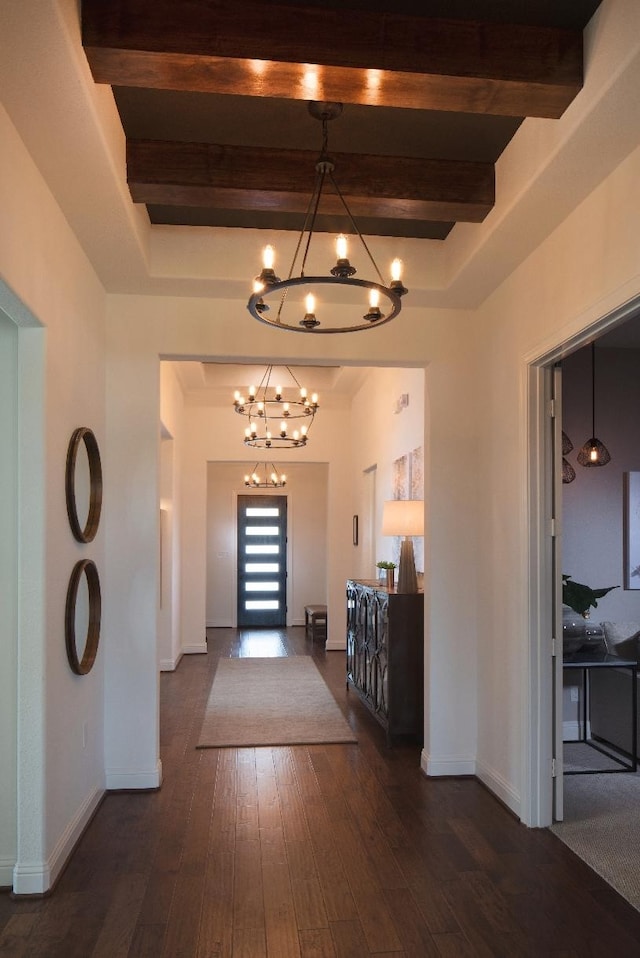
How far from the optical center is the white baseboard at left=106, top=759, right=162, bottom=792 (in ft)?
14.5

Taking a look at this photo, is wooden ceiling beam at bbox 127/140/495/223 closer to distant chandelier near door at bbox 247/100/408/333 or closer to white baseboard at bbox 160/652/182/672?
distant chandelier near door at bbox 247/100/408/333

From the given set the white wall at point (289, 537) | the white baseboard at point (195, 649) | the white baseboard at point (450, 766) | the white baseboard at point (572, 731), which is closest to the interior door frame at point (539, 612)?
the white baseboard at point (450, 766)

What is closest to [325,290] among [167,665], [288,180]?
[288,180]

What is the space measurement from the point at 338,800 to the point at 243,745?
1255 mm

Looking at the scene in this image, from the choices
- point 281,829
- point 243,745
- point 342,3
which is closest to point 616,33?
point 342,3

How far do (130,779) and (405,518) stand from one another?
2491 millimetres

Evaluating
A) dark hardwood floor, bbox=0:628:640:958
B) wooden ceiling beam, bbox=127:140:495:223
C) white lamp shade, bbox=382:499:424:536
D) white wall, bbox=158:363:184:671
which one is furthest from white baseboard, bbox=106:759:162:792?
white wall, bbox=158:363:184:671

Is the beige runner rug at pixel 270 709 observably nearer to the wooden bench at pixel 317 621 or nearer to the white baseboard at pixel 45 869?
the white baseboard at pixel 45 869

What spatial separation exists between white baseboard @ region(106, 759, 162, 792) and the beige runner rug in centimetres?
88

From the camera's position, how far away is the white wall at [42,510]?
290 centimetres

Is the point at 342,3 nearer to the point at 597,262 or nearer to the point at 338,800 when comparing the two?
the point at 597,262

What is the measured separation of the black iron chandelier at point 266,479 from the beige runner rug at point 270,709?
162 inches

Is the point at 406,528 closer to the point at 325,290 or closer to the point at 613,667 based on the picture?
the point at 613,667

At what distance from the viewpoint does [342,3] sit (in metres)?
2.60
